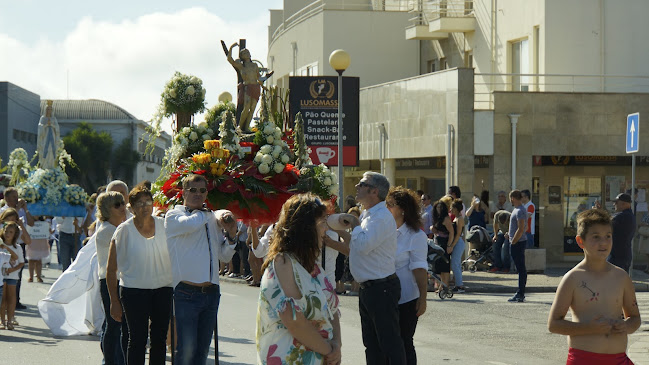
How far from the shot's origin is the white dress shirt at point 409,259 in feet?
28.4

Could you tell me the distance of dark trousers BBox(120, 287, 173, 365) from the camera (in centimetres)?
846

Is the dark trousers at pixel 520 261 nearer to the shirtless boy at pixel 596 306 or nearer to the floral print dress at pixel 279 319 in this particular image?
the shirtless boy at pixel 596 306

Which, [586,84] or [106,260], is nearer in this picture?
[106,260]

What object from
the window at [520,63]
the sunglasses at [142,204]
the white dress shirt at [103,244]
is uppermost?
the window at [520,63]

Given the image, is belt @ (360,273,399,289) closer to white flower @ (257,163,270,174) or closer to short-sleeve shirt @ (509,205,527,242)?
white flower @ (257,163,270,174)

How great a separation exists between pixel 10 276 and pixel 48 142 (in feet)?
25.1

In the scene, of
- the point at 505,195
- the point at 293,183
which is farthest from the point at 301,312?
the point at 505,195

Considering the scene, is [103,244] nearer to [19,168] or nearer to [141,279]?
[141,279]

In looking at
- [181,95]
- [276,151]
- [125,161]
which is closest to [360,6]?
[181,95]

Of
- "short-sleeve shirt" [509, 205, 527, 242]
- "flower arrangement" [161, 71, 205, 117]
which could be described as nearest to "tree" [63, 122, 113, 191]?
"short-sleeve shirt" [509, 205, 527, 242]


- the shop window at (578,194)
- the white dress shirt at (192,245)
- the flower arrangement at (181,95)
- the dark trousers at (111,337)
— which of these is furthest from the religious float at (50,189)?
the shop window at (578,194)

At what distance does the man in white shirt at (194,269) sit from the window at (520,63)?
74.4 ft

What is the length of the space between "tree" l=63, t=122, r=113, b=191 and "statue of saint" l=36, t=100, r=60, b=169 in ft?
278

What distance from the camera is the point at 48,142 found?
21.0m
